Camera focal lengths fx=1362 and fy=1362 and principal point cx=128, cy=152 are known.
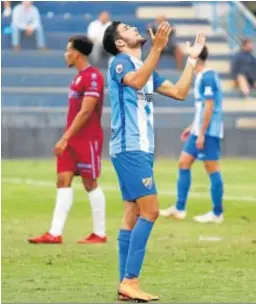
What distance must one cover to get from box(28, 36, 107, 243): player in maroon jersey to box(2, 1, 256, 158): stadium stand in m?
15.9

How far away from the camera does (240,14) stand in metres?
34.6

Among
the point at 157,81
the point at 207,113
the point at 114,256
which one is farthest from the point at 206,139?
the point at 157,81

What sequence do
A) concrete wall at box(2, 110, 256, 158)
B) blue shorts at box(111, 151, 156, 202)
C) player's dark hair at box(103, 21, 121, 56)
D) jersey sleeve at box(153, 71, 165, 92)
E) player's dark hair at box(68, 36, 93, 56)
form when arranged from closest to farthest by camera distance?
blue shorts at box(111, 151, 156, 202), player's dark hair at box(103, 21, 121, 56), jersey sleeve at box(153, 71, 165, 92), player's dark hair at box(68, 36, 93, 56), concrete wall at box(2, 110, 256, 158)

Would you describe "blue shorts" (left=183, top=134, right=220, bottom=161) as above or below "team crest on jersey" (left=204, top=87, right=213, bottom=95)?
below

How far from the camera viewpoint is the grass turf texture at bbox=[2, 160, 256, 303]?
942 centimetres

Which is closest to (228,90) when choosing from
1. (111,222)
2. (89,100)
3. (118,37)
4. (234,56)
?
(234,56)

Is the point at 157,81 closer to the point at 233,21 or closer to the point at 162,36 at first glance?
the point at 162,36

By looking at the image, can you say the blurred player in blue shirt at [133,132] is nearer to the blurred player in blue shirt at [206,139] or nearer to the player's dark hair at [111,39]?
the player's dark hair at [111,39]

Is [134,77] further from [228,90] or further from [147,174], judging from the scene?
[228,90]

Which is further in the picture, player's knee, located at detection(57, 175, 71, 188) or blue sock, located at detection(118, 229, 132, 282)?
player's knee, located at detection(57, 175, 71, 188)

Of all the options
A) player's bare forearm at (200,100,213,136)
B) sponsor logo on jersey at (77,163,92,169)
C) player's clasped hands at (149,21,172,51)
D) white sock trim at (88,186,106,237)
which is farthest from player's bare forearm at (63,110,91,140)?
player's clasped hands at (149,21,172,51)

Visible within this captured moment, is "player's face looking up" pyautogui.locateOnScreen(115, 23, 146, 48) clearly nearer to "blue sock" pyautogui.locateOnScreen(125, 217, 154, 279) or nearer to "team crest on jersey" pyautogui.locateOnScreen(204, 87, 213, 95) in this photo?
"blue sock" pyautogui.locateOnScreen(125, 217, 154, 279)

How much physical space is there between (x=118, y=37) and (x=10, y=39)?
24.4 meters

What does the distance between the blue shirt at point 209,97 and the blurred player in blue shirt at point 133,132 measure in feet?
17.7
